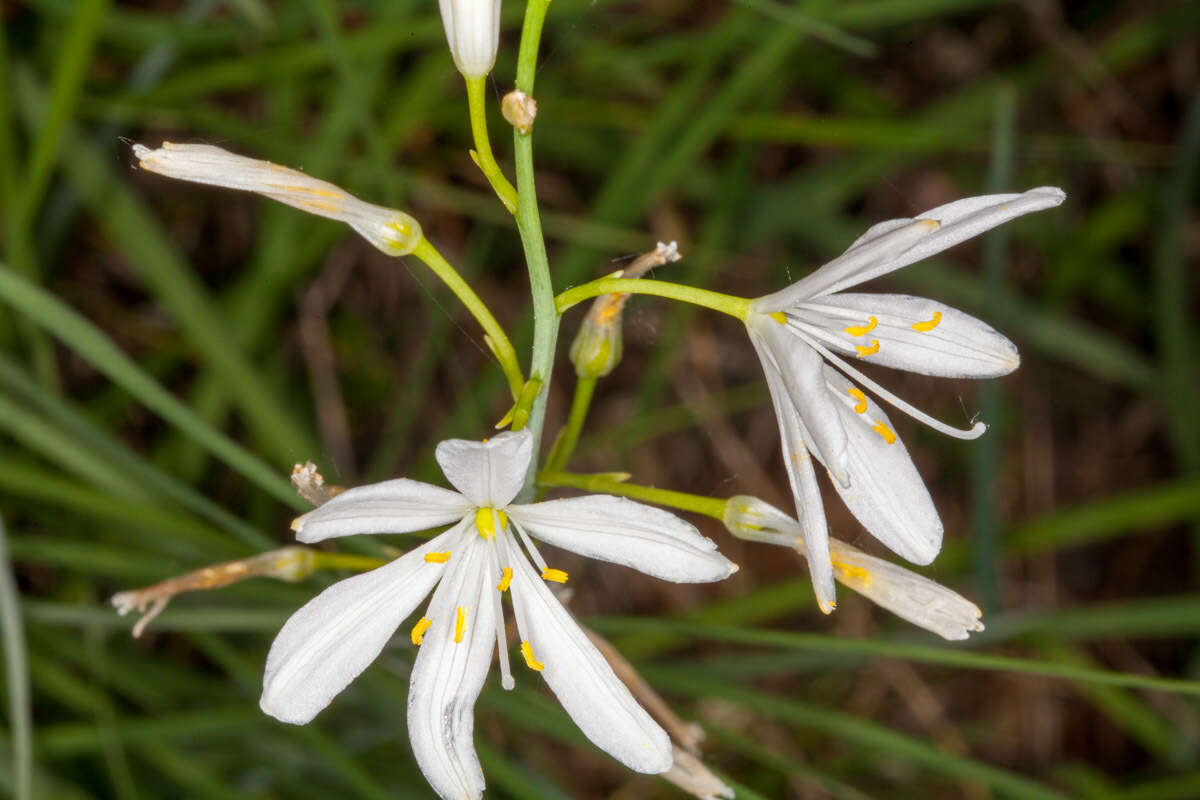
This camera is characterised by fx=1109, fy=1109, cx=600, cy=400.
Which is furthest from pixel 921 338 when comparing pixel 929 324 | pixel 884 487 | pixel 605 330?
pixel 605 330

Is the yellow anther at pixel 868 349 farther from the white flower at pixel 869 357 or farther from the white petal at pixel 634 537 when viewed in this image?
the white petal at pixel 634 537

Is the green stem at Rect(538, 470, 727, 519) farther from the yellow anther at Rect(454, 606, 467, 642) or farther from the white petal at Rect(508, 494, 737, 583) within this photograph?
the yellow anther at Rect(454, 606, 467, 642)

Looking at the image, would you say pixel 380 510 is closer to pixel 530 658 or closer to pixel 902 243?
pixel 530 658

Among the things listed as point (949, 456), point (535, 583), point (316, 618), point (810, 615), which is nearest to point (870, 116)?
point (949, 456)

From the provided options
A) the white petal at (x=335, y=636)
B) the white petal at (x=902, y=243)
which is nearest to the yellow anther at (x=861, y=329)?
the white petal at (x=902, y=243)

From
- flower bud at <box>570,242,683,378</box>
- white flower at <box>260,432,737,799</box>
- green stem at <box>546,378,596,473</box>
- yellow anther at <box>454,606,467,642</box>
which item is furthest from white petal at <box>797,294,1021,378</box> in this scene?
yellow anther at <box>454,606,467,642</box>

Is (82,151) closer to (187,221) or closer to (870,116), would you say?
(187,221)
